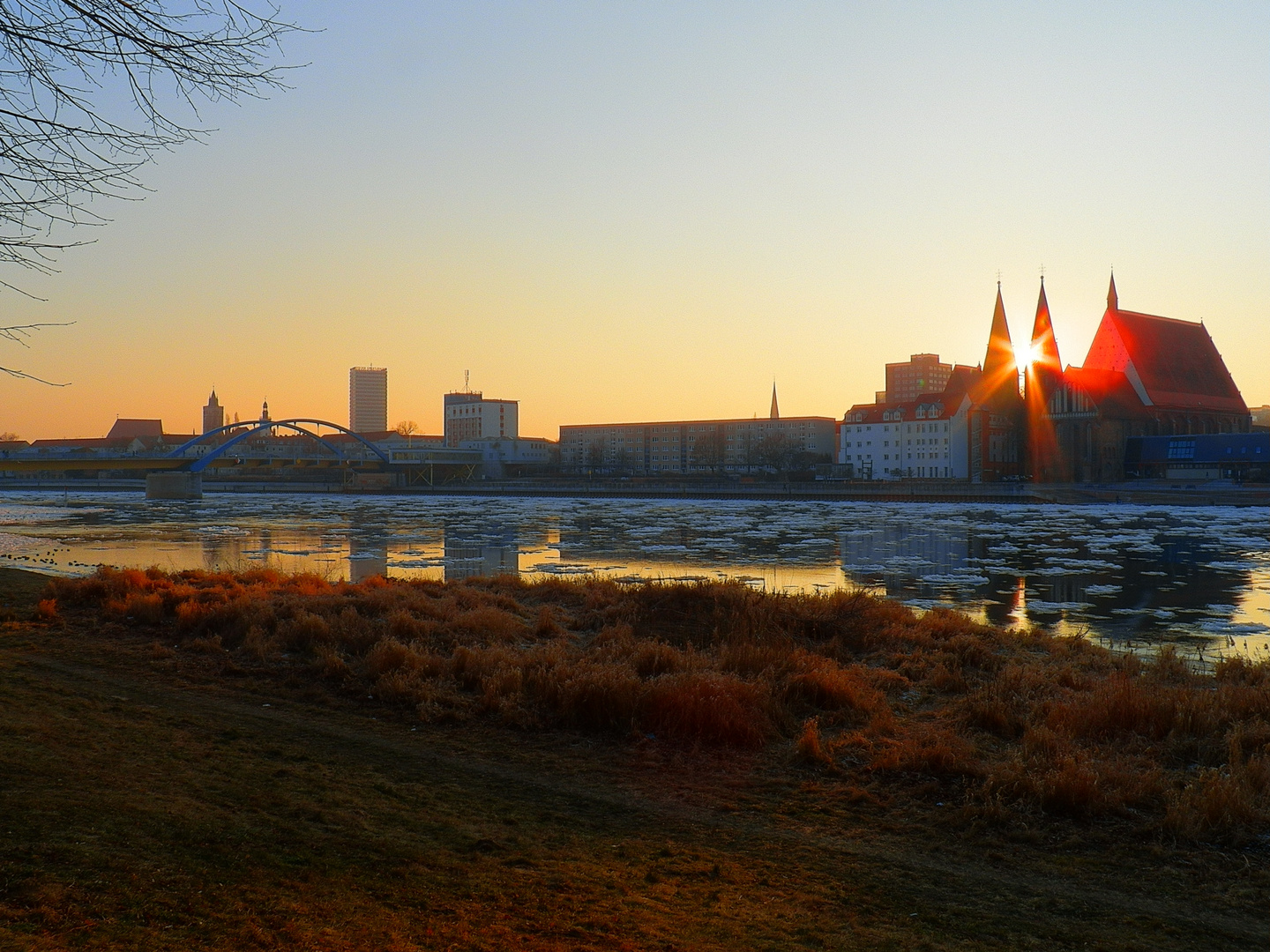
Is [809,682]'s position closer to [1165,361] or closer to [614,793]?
[614,793]

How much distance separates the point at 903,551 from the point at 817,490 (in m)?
49.3

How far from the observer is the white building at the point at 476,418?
584 feet

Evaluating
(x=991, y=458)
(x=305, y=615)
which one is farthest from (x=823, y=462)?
(x=305, y=615)

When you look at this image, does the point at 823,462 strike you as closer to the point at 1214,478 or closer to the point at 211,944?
the point at 1214,478

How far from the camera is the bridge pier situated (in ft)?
267

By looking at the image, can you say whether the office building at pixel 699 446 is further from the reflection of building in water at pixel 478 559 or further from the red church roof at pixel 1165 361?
the reflection of building in water at pixel 478 559

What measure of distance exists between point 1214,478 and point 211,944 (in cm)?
8989

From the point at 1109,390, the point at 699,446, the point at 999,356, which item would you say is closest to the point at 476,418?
the point at 699,446

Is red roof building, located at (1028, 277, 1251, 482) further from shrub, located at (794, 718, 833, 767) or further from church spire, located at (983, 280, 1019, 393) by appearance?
shrub, located at (794, 718, 833, 767)

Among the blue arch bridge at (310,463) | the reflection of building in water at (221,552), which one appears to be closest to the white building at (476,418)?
the blue arch bridge at (310,463)

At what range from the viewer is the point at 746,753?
7.45 metres

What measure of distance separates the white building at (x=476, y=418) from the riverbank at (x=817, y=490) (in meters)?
63.3

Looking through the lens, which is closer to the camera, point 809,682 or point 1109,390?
point 809,682

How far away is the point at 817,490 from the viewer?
260 feet
